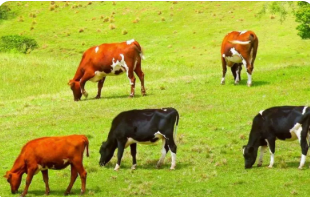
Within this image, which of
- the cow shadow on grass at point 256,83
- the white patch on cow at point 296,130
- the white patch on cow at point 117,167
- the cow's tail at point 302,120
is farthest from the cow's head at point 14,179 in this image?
the cow shadow on grass at point 256,83

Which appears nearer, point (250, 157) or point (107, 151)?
point (250, 157)

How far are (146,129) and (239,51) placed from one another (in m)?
15.2

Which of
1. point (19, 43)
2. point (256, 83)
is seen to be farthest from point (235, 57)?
point (19, 43)

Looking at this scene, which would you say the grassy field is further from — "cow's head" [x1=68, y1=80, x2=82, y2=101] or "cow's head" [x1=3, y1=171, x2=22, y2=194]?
"cow's head" [x1=68, y1=80, x2=82, y2=101]

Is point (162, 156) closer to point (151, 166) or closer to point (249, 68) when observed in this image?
point (151, 166)

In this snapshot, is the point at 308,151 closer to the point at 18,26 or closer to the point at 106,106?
the point at 106,106

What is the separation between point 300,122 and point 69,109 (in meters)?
14.2

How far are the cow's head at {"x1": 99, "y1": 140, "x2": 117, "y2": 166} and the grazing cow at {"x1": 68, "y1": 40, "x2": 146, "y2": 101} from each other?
1236 cm

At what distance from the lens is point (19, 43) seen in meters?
63.4

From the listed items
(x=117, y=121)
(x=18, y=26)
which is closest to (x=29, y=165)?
(x=117, y=121)

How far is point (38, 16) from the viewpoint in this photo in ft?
245

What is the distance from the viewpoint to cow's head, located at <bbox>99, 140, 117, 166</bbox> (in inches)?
802

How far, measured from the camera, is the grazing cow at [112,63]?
32969 millimetres

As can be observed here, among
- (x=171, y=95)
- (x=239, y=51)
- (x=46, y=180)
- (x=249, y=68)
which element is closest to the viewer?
(x=46, y=180)
